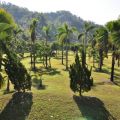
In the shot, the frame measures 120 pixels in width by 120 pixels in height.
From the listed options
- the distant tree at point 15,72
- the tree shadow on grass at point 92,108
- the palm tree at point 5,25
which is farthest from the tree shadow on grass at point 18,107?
the tree shadow on grass at point 92,108

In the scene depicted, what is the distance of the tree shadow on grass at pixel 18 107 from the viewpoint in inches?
1106

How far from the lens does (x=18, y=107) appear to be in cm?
2973

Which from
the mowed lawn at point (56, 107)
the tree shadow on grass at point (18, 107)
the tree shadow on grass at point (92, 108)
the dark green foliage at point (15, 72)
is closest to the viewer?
the tree shadow on grass at point (18, 107)

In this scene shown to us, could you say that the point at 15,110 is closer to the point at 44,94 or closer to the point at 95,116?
the point at 44,94

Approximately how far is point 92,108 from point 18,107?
7.20m

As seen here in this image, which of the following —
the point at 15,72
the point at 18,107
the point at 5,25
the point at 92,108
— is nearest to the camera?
the point at 5,25

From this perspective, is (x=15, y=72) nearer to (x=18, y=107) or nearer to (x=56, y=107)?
(x=18, y=107)

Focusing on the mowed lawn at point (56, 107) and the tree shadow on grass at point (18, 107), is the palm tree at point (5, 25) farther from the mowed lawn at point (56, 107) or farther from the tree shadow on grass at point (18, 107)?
the mowed lawn at point (56, 107)

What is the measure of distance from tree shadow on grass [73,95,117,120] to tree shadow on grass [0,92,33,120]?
4997mm

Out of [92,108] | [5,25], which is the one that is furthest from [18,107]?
[5,25]

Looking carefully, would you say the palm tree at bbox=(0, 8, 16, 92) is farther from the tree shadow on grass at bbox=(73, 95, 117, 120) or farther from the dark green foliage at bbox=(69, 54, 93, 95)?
the dark green foliage at bbox=(69, 54, 93, 95)

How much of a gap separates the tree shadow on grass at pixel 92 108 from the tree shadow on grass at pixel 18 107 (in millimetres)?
4997

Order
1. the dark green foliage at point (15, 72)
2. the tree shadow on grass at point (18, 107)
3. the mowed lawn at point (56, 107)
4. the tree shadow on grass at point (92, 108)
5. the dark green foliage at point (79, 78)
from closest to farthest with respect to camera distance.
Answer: the tree shadow on grass at point (18, 107) → the mowed lawn at point (56, 107) → the tree shadow on grass at point (92, 108) → the dark green foliage at point (15, 72) → the dark green foliage at point (79, 78)

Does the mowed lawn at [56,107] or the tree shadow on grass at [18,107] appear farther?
the mowed lawn at [56,107]
